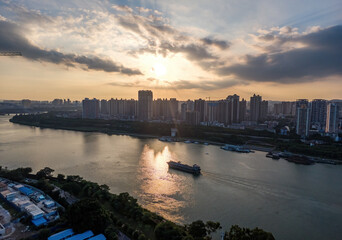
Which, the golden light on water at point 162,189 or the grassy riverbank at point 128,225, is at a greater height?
the grassy riverbank at point 128,225

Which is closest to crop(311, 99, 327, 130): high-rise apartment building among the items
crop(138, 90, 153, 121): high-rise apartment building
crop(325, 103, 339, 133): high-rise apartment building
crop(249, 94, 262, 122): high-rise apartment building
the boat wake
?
crop(325, 103, 339, 133): high-rise apartment building

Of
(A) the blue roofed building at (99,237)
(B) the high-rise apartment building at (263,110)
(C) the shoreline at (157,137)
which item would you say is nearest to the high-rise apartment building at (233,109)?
(B) the high-rise apartment building at (263,110)

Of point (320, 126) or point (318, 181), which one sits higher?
point (320, 126)

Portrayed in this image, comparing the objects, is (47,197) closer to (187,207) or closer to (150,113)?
(187,207)

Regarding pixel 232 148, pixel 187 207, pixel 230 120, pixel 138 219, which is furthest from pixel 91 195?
pixel 230 120

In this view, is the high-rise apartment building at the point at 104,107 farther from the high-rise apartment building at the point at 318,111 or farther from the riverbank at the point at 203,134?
the high-rise apartment building at the point at 318,111

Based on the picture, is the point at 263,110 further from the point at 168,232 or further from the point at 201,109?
the point at 168,232

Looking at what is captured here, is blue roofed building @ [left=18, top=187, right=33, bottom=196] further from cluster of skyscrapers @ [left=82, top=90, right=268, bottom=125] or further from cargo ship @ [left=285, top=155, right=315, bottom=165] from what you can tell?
cluster of skyscrapers @ [left=82, top=90, right=268, bottom=125]

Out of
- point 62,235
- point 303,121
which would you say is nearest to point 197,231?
point 62,235
